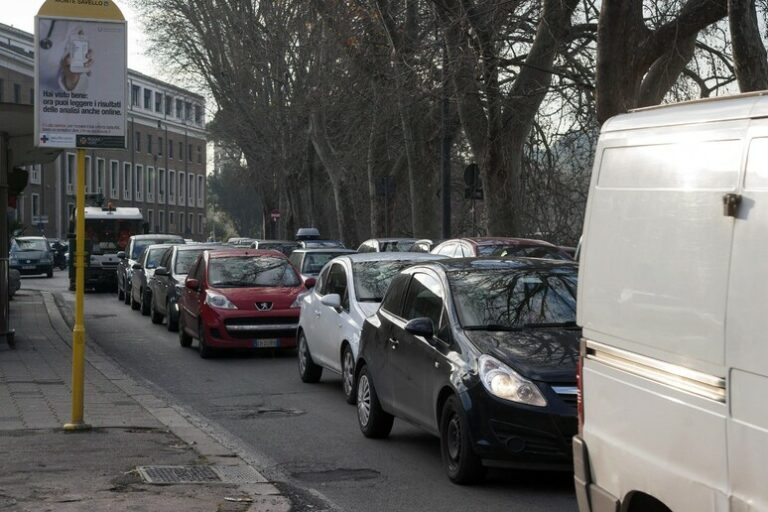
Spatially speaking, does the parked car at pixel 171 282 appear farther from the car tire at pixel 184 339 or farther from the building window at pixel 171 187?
the building window at pixel 171 187

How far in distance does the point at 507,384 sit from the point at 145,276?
21710mm

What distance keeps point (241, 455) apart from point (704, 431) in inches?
240

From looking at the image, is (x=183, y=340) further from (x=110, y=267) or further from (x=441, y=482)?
(x=110, y=267)

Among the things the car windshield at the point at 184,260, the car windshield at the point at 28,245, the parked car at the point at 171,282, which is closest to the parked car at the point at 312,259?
the parked car at the point at 171,282

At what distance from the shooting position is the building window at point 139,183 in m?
105

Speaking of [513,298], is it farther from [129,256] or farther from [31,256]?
[31,256]

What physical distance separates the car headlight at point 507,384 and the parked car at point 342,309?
14.2 ft

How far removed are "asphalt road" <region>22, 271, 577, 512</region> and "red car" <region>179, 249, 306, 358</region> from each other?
0.31m

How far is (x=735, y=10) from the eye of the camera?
46.5 feet

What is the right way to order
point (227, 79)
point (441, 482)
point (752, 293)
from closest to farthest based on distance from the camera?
1. point (752, 293)
2. point (441, 482)
3. point (227, 79)

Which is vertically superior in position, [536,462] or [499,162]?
[499,162]

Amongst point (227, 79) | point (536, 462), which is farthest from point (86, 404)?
point (227, 79)

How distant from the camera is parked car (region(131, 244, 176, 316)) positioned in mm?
29078

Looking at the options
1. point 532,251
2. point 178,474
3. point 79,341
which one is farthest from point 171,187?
point 178,474
